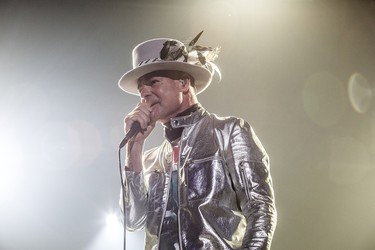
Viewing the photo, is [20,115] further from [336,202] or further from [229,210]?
[336,202]

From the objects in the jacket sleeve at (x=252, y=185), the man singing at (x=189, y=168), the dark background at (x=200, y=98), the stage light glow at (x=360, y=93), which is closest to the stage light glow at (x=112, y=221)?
the dark background at (x=200, y=98)

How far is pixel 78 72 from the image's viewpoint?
10.6ft

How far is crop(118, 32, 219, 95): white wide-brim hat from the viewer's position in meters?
1.76

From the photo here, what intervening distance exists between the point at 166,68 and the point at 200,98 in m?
1.57

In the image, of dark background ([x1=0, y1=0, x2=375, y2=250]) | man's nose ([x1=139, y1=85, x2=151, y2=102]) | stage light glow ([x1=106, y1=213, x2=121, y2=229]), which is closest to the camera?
man's nose ([x1=139, y1=85, x2=151, y2=102])

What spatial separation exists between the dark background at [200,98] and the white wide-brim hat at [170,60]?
1319 mm

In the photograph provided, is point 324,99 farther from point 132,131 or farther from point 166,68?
point 132,131

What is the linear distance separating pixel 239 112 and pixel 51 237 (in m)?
1.76

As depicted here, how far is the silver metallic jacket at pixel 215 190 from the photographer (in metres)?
1.38

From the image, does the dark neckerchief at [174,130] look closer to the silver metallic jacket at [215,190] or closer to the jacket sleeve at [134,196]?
the silver metallic jacket at [215,190]

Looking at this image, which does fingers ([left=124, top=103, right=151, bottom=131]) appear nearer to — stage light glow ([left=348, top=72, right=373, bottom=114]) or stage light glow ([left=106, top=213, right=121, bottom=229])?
stage light glow ([left=106, top=213, right=121, bottom=229])

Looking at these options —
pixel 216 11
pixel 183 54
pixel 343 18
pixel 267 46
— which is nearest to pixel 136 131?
pixel 183 54

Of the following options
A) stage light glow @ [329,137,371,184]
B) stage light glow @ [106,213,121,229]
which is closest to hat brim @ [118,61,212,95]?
stage light glow @ [106,213,121,229]

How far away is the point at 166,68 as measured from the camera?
1777mm
